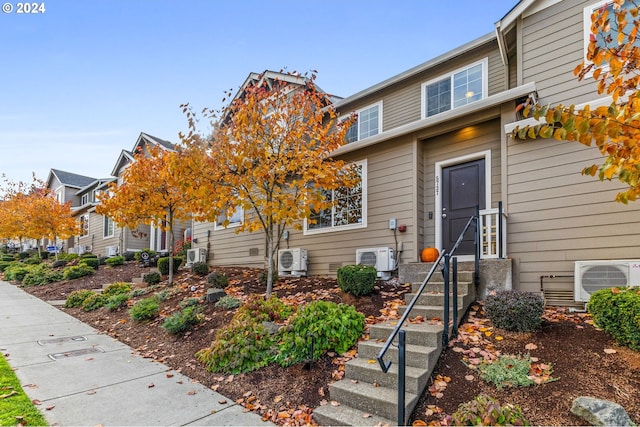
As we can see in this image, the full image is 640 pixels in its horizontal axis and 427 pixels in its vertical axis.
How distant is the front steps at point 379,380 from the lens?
3.19 m

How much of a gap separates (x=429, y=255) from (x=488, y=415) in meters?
4.26

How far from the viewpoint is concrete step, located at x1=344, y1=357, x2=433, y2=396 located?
3.34 m

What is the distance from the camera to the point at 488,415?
267cm

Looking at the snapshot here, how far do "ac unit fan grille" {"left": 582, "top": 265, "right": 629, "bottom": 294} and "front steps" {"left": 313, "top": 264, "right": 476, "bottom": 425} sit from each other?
2009 mm

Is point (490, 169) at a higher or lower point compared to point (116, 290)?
higher

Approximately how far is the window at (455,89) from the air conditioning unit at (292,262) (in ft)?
14.8

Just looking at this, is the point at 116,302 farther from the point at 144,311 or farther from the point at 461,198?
the point at 461,198

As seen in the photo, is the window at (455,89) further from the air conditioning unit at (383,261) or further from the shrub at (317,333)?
the shrub at (317,333)

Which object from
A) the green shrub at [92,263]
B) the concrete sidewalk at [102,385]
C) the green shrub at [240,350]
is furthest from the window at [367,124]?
the green shrub at [92,263]

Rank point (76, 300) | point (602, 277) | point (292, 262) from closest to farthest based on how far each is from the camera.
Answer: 1. point (602, 277)
2. point (292, 262)
3. point (76, 300)

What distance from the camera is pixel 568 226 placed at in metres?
5.39

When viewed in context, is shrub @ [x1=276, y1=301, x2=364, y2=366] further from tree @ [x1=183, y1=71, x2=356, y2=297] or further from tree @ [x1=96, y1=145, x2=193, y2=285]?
tree @ [x1=96, y1=145, x2=193, y2=285]

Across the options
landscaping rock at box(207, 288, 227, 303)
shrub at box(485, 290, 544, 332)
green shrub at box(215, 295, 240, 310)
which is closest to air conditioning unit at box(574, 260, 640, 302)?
shrub at box(485, 290, 544, 332)

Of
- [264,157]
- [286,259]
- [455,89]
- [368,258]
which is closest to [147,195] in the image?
[286,259]
